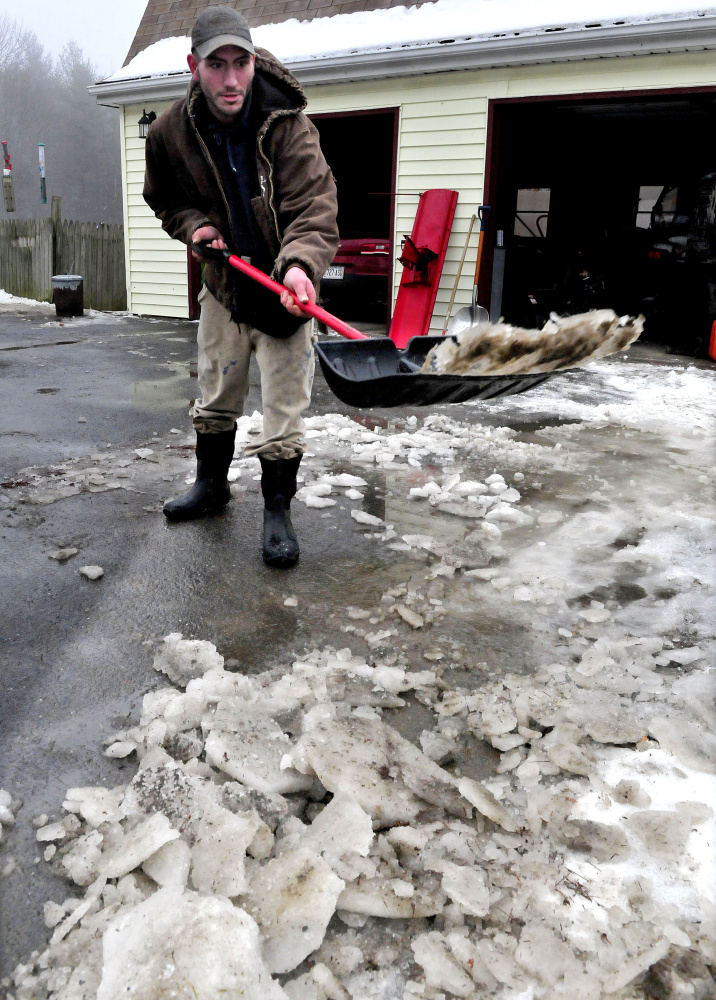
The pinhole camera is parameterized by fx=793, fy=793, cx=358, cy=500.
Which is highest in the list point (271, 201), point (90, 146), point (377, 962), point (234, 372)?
point (90, 146)

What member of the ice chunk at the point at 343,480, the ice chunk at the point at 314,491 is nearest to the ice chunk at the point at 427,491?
the ice chunk at the point at 343,480

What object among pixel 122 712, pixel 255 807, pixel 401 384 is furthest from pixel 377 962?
pixel 401 384

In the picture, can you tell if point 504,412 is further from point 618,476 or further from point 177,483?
point 177,483

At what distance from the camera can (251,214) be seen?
293cm

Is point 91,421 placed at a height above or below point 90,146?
below

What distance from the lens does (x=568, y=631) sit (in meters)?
2.47

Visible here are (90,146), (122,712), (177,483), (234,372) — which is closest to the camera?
(122,712)

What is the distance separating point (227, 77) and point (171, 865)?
7.93ft

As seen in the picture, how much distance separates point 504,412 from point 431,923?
4.58 meters

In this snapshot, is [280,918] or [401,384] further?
[401,384]

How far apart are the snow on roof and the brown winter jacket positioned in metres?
6.49

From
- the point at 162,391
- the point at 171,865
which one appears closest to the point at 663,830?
the point at 171,865

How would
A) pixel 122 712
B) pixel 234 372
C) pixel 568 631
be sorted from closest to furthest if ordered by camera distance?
pixel 122 712
pixel 568 631
pixel 234 372

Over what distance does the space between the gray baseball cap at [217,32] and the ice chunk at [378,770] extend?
85.8 inches
